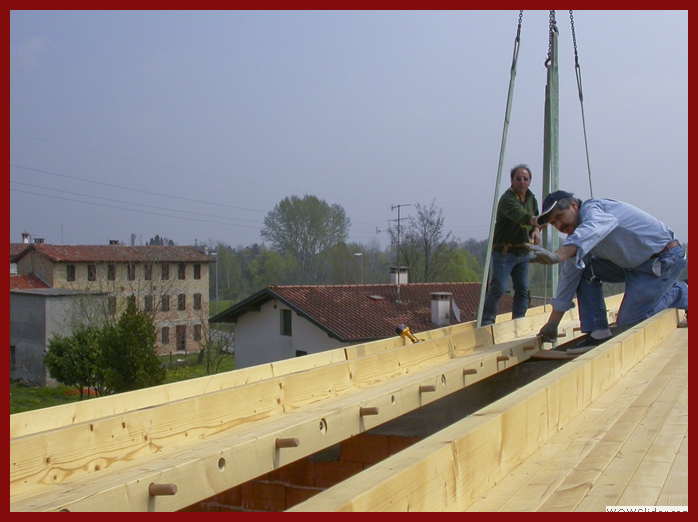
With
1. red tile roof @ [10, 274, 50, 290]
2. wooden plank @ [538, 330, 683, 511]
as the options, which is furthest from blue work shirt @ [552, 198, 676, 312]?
red tile roof @ [10, 274, 50, 290]

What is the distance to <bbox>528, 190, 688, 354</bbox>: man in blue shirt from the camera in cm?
495

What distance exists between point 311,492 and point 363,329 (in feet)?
77.3

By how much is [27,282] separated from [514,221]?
47298 millimetres

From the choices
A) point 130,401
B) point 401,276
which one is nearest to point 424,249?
point 401,276

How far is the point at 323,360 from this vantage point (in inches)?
177

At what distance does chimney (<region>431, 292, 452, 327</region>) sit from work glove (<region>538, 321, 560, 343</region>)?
21641 mm

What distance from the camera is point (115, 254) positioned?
49.4 m

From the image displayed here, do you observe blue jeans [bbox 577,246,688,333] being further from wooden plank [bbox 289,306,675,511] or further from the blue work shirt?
wooden plank [bbox 289,306,675,511]

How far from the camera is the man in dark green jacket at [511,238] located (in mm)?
6410

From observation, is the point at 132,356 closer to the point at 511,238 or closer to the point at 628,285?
the point at 511,238

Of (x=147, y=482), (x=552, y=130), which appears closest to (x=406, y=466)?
(x=147, y=482)

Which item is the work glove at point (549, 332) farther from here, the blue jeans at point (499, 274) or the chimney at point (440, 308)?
the chimney at point (440, 308)

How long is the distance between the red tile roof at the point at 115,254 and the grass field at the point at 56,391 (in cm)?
721

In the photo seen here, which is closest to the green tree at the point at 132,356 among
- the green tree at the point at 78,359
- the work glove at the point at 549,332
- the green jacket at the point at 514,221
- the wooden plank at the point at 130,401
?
the green tree at the point at 78,359
